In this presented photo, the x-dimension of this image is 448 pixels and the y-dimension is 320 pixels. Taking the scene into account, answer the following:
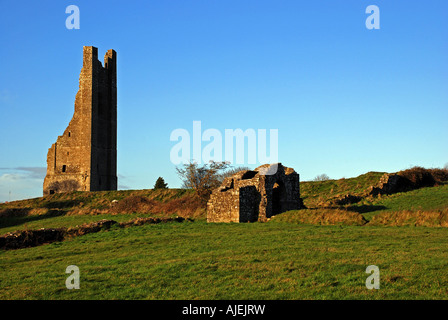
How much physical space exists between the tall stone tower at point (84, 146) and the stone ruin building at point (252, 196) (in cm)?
4097

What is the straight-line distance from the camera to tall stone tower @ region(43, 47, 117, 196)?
6222 cm

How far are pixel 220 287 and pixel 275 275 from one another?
1.49 metres

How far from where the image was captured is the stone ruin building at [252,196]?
2367 centimetres

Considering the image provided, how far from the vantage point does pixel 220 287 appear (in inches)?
350

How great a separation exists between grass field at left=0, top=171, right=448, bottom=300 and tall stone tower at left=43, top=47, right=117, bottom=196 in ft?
144

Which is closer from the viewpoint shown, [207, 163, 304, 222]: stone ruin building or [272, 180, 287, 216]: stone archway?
[207, 163, 304, 222]: stone ruin building

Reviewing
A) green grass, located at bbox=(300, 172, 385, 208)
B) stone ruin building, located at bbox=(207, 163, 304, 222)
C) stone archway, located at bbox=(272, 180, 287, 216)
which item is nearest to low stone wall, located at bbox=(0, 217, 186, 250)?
stone ruin building, located at bbox=(207, 163, 304, 222)

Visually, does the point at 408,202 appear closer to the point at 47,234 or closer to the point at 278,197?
the point at 278,197

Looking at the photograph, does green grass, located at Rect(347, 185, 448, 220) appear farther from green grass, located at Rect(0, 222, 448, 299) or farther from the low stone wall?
the low stone wall

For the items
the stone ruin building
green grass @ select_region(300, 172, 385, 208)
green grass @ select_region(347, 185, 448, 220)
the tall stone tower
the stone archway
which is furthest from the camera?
the tall stone tower

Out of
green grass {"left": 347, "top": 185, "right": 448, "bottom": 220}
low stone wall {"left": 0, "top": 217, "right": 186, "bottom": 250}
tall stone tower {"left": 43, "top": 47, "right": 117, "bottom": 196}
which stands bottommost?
low stone wall {"left": 0, "top": 217, "right": 186, "bottom": 250}

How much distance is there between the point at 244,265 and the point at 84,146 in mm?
55878

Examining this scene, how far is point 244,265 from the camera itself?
35.7 ft

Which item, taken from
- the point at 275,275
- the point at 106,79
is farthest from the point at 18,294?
the point at 106,79
